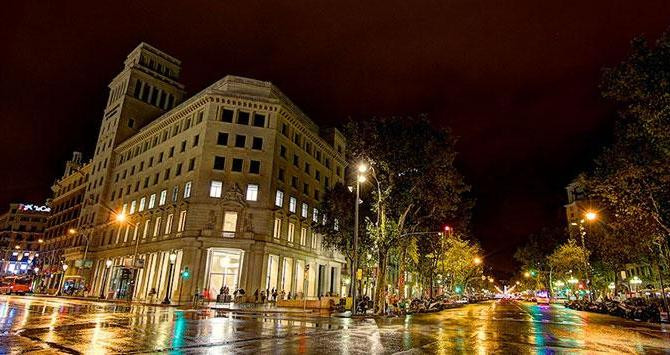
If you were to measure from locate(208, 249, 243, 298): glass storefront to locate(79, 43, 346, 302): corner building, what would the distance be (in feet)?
0.37

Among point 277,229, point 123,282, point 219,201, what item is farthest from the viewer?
point 123,282

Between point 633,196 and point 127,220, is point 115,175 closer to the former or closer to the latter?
point 127,220

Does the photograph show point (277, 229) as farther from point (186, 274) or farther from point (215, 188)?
point (186, 274)

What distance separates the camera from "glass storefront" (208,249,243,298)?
41.6 meters

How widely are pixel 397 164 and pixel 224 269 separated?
23.4 metres

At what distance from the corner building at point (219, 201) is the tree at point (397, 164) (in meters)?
8.67

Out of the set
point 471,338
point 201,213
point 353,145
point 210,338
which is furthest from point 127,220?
point 471,338

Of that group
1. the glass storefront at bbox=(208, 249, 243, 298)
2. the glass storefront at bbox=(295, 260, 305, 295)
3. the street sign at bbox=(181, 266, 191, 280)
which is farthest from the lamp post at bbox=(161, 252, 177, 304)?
the glass storefront at bbox=(295, 260, 305, 295)

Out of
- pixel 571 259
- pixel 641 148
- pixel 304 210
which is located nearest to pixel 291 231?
pixel 304 210

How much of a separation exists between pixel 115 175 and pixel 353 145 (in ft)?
148

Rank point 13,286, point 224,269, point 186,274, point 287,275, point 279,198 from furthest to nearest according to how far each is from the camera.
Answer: point 13,286
point 287,275
point 279,198
point 224,269
point 186,274

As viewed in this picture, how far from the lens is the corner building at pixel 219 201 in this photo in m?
41.6

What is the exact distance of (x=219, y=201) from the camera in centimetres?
4244

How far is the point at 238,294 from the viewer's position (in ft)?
130
